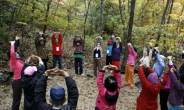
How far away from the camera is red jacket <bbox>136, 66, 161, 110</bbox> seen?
16.1ft

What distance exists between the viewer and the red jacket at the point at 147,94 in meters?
4.89

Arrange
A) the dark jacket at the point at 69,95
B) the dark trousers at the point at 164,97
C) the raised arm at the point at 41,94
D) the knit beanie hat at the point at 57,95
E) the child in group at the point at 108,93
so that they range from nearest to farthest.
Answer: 1. the knit beanie hat at the point at 57,95
2. the dark jacket at the point at 69,95
3. the raised arm at the point at 41,94
4. the child in group at the point at 108,93
5. the dark trousers at the point at 164,97

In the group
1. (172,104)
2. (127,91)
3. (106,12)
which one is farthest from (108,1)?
(172,104)

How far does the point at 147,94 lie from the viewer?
511 cm

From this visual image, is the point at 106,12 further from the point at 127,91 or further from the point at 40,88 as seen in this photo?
the point at 40,88

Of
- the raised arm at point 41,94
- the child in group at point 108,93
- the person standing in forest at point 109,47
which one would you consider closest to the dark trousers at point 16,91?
the child in group at point 108,93

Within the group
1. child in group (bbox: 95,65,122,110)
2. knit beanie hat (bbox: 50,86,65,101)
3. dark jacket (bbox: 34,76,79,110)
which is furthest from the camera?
child in group (bbox: 95,65,122,110)

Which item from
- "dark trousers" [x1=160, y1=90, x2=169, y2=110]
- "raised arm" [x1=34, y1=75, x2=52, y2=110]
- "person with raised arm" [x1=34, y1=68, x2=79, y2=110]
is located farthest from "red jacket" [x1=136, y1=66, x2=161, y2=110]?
"raised arm" [x1=34, y1=75, x2=52, y2=110]

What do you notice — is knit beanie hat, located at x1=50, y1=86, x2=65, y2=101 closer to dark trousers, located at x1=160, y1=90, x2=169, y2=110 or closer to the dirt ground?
dark trousers, located at x1=160, y1=90, x2=169, y2=110

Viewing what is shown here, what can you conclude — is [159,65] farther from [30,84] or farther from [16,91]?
[16,91]

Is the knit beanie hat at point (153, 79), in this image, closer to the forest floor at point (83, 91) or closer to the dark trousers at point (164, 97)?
the dark trousers at point (164, 97)

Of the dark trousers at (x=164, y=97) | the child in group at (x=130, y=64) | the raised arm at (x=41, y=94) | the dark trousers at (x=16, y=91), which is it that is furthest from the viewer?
the child in group at (x=130, y=64)

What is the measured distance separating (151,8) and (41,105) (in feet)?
57.8

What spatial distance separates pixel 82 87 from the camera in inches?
366
